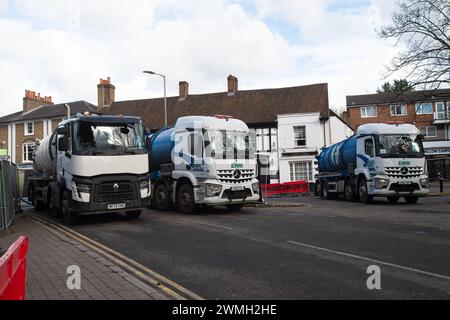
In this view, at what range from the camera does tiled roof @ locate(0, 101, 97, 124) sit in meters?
46.7

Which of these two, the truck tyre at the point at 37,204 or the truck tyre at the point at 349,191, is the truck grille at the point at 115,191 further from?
the truck tyre at the point at 349,191

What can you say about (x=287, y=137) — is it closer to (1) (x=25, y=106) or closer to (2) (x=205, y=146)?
(2) (x=205, y=146)

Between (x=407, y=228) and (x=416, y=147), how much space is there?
28.9ft

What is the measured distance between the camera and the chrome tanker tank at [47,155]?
1512 cm

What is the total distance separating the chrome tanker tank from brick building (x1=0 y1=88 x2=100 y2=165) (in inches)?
1160

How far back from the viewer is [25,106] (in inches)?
1982

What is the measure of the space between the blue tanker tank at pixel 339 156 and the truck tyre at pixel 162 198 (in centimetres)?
923

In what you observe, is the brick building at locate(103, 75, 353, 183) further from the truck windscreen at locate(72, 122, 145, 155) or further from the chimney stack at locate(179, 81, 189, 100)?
the truck windscreen at locate(72, 122, 145, 155)

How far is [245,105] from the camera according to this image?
1554 inches

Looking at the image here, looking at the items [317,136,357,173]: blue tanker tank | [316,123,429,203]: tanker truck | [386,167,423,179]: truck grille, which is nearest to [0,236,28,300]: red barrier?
[316,123,429,203]: tanker truck

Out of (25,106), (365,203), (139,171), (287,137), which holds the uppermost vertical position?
(25,106)

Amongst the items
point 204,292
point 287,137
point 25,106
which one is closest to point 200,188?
point 204,292

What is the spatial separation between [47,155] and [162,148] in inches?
171

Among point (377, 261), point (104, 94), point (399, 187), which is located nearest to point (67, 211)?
point (377, 261)
